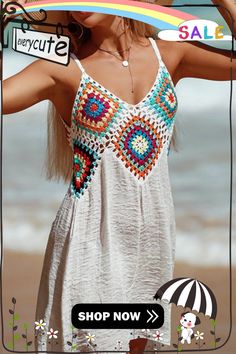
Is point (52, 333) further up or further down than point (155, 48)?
further down

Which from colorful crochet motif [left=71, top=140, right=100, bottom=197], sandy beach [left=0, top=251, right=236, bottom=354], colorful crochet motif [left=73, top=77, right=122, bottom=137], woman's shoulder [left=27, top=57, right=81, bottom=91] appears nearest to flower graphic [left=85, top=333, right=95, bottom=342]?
sandy beach [left=0, top=251, right=236, bottom=354]

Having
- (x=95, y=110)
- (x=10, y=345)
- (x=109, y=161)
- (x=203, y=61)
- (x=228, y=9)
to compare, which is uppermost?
→ (x=228, y=9)

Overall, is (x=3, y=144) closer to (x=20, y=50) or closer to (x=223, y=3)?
(x=20, y=50)

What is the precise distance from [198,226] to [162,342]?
254 mm

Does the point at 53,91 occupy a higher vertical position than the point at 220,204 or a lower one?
higher

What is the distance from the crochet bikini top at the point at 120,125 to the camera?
88.3 inches

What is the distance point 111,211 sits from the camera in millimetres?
2250

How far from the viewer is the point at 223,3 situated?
232 centimetres

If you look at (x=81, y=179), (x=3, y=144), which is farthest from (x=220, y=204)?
(x=3, y=144)

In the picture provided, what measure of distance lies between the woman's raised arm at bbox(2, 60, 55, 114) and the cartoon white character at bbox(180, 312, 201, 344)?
54 cm

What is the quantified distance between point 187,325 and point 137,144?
1.32 feet

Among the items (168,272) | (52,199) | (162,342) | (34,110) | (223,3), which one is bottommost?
(162,342)

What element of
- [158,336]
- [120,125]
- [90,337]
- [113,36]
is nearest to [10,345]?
[90,337]

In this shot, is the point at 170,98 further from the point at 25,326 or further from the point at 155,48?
the point at 25,326
